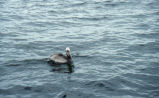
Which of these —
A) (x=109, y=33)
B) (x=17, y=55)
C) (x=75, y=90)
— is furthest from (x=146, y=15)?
(x=75, y=90)

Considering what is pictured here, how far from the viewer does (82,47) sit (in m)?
22.1

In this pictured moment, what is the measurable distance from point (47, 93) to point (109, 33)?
11247 millimetres

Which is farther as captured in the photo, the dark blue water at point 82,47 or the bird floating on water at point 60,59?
the bird floating on water at point 60,59

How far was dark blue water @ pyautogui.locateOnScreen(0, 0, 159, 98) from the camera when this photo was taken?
1597 centimetres

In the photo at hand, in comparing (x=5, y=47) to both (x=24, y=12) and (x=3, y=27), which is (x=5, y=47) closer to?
(x=3, y=27)

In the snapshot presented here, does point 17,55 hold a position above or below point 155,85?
above

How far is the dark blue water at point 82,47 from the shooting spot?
16.0 metres

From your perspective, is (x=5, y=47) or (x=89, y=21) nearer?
(x=5, y=47)

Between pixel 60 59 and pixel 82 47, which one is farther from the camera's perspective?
pixel 82 47

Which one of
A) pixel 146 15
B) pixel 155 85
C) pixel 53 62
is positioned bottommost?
pixel 155 85

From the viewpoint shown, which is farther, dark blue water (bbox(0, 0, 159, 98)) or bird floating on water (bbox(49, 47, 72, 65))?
bird floating on water (bbox(49, 47, 72, 65))

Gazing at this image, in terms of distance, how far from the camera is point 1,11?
3297 centimetres

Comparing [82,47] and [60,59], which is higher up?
[82,47]

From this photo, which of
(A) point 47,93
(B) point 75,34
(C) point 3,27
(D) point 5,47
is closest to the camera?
(A) point 47,93
